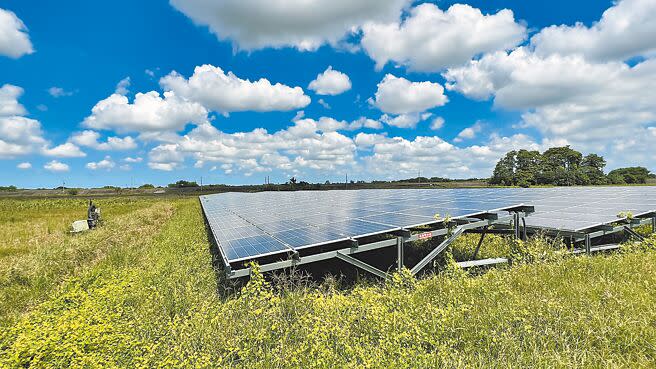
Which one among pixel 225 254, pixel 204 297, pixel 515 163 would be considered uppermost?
pixel 515 163

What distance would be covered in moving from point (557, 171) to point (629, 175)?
34.4 meters

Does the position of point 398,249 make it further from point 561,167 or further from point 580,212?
point 561,167

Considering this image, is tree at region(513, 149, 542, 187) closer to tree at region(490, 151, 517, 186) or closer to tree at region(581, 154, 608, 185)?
tree at region(490, 151, 517, 186)

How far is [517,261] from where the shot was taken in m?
10.0

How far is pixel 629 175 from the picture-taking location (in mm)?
102062

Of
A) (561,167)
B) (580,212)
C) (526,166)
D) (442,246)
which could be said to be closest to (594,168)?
(561,167)

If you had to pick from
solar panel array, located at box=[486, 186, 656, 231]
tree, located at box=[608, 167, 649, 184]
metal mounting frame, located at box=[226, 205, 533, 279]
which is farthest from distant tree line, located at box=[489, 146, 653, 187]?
metal mounting frame, located at box=[226, 205, 533, 279]

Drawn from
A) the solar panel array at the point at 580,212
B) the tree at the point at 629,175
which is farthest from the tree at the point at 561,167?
the solar panel array at the point at 580,212

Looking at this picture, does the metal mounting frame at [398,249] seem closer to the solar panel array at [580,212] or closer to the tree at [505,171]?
the solar panel array at [580,212]

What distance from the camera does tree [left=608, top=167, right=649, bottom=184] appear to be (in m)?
98.8

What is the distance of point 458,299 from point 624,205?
1290 centimetres

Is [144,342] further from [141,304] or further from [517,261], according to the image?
[517,261]

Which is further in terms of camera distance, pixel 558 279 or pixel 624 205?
pixel 624 205

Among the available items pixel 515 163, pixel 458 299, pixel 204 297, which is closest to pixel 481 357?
pixel 458 299
